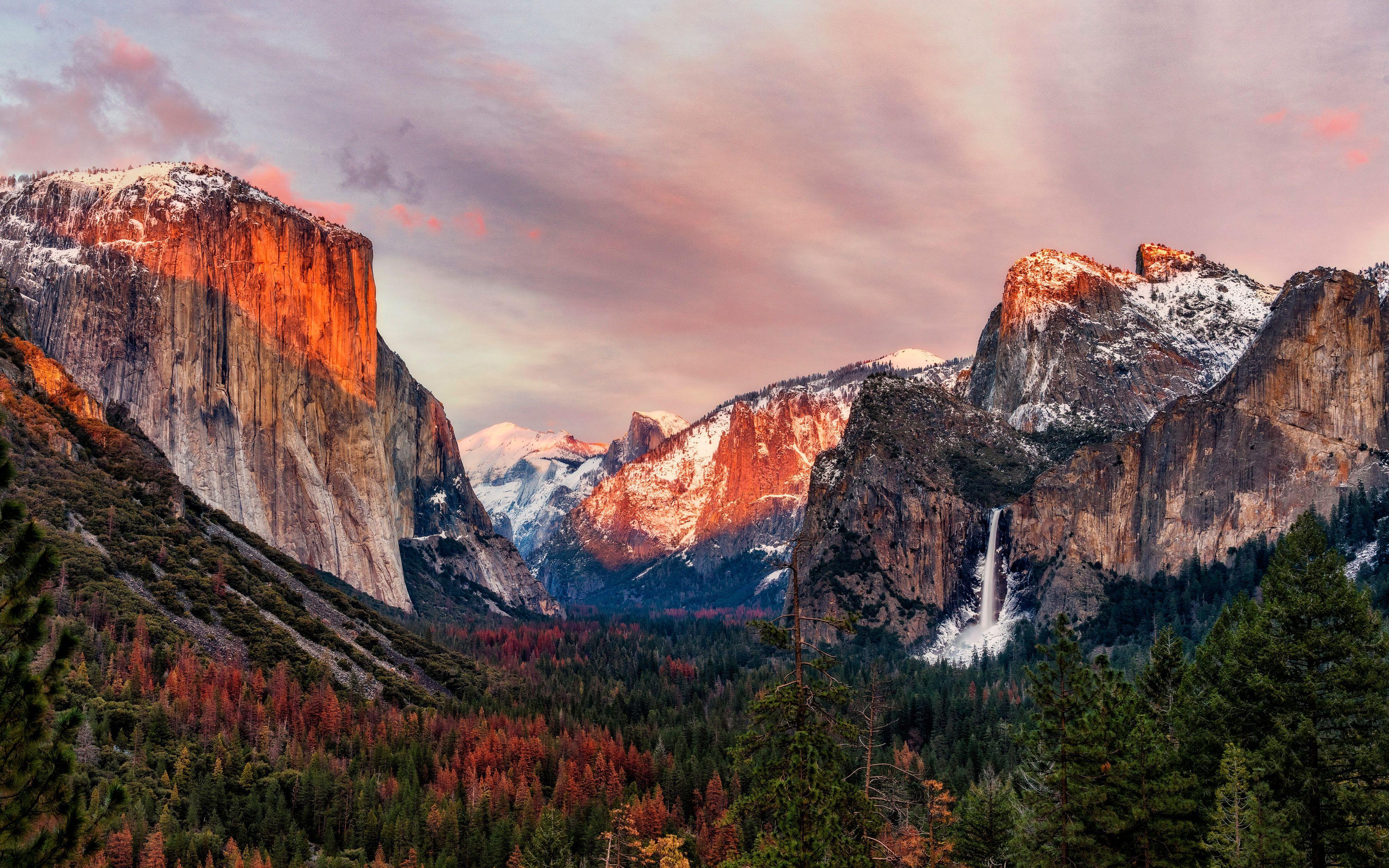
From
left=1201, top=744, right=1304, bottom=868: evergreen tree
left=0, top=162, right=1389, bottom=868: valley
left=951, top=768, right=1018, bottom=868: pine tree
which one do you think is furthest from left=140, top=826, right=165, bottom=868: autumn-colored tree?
left=1201, top=744, right=1304, bottom=868: evergreen tree

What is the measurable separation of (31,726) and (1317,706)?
122 feet

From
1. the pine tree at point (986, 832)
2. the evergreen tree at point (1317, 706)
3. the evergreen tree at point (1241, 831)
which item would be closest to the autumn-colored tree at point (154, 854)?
the pine tree at point (986, 832)

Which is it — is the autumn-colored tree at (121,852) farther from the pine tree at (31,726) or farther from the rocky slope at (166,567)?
the pine tree at (31,726)

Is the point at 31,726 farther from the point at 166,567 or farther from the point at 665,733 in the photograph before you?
the point at 166,567

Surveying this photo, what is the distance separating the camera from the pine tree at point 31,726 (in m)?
20.7

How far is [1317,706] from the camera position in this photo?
37.3 meters

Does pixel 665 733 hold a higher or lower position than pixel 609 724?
lower

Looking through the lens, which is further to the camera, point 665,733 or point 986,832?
point 665,733

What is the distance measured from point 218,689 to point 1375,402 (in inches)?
7497

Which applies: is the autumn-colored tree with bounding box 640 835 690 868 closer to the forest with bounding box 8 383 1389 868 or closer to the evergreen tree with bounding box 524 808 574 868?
the forest with bounding box 8 383 1389 868

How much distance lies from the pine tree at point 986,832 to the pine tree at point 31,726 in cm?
3914

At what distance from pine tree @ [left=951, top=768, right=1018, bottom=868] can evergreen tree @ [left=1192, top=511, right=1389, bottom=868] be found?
1300 centimetres

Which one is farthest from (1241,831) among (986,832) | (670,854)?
(670,854)

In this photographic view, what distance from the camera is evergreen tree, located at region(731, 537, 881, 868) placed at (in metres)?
29.8
